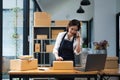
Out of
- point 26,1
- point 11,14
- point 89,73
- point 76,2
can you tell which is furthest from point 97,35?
point 89,73

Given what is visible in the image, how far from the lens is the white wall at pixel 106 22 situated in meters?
9.66

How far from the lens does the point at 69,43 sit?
407 cm

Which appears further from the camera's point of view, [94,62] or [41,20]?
[41,20]

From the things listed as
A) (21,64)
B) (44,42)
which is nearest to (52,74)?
(21,64)

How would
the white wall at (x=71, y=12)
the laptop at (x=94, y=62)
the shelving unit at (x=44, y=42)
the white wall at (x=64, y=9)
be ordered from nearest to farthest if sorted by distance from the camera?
the laptop at (x=94, y=62), the shelving unit at (x=44, y=42), the white wall at (x=64, y=9), the white wall at (x=71, y=12)

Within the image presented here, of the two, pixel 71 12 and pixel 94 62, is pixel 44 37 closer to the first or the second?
pixel 71 12

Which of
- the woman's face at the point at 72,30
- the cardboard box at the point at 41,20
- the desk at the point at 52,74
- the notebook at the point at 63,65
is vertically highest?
the cardboard box at the point at 41,20

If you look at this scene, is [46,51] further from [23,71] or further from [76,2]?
[23,71]

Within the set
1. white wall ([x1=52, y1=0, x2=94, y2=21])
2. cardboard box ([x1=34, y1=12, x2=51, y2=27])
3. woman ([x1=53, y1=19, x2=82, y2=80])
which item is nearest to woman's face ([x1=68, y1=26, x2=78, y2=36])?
woman ([x1=53, y1=19, x2=82, y2=80])

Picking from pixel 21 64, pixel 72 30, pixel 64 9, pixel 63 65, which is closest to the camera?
pixel 21 64

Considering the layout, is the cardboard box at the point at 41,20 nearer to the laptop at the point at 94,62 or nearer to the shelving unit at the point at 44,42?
the shelving unit at the point at 44,42

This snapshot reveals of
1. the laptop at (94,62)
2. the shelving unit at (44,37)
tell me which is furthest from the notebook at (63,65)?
the shelving unit at (44,37)

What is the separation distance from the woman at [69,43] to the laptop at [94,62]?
543mm

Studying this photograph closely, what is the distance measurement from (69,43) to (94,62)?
738 millimetres
